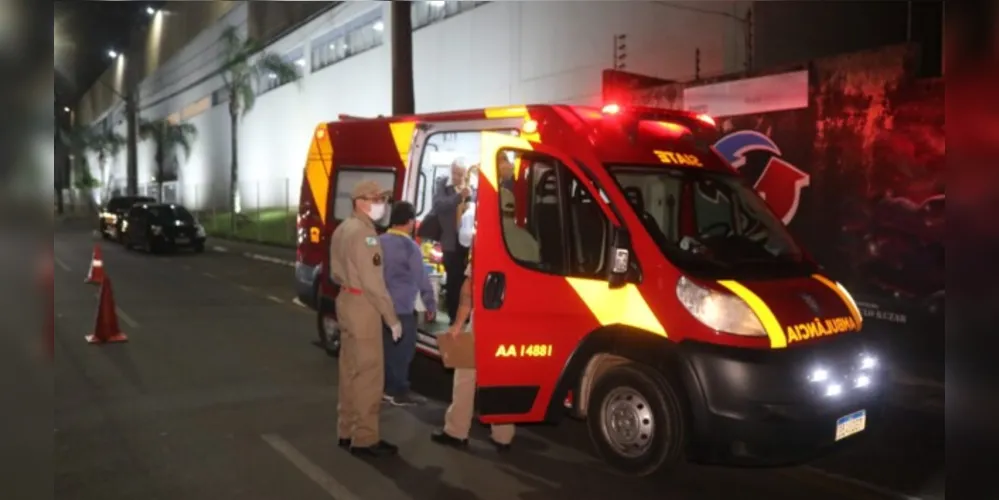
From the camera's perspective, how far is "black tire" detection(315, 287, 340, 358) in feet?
28.8

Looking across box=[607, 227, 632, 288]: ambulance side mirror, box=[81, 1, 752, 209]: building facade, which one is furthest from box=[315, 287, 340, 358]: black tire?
box=[81, 1, 752, 209]: building facade

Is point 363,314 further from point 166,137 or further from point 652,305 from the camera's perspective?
point 166,137

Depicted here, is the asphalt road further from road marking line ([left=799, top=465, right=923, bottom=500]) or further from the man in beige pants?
the man in beige pants

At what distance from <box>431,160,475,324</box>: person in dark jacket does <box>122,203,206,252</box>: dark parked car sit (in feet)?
56.9

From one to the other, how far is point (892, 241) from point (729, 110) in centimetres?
279

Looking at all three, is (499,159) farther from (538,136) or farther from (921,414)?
(921,414)

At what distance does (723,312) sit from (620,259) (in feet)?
2.21

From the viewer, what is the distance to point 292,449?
5750mm

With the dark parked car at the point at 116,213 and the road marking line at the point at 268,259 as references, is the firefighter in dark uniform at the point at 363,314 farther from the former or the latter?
the dark parked car at the point at 116,213

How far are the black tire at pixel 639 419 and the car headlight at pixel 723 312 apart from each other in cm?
46

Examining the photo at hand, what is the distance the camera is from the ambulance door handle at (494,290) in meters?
5.38

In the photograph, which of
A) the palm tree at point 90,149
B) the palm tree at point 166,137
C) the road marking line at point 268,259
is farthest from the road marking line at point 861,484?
the palm tree at point 90,149

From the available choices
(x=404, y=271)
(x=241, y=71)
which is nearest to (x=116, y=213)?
(x=241, y=71)

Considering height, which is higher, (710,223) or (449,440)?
(710,223)
